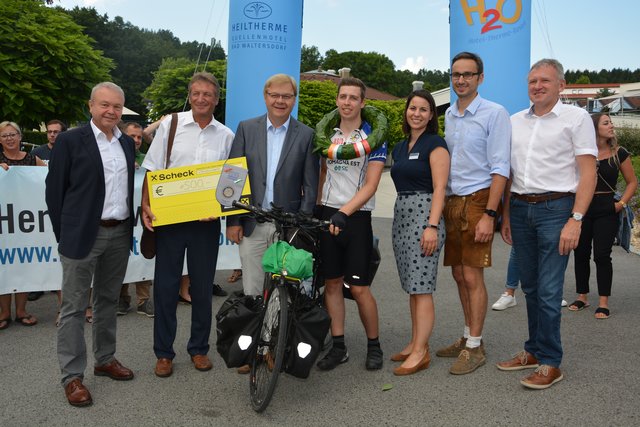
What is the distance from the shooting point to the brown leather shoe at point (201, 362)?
14.1ft

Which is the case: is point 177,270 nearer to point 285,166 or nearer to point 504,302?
point 285,166

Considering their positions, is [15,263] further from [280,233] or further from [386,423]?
[386,423]

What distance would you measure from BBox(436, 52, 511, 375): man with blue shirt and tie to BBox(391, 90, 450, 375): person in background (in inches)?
6.1

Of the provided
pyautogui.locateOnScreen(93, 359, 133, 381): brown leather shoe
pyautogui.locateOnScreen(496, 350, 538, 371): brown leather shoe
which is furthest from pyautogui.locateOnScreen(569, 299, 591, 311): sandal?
pyautogui.locateOnScreen(93, 359, 133, 381): brown leather shoe

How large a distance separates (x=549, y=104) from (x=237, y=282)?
15.0ft

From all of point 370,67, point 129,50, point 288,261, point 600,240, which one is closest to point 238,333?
point 288,261

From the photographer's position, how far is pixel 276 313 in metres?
3.66

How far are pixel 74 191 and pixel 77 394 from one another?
51.1 inches

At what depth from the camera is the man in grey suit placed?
4.08 meters

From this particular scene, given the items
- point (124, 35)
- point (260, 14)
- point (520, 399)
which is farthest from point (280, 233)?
point (124, 35)

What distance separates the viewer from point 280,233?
12.5 ft

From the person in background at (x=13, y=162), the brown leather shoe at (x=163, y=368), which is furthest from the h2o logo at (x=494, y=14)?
the brown leather shoe at (x=163, y=368)

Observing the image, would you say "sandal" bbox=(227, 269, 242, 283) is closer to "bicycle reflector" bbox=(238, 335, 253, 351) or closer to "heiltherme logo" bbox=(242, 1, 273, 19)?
"heiltherme logo" bbox=(242, 1, 273, 19)

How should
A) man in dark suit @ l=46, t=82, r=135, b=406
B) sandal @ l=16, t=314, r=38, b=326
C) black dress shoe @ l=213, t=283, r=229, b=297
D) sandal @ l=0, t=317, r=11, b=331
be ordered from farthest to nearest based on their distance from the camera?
1. black dress shoe @ l=213, t=283, r=229, b=297
2. sandal @ l=16, t=314, r=38, b=326
3. sandal @ l=0, t=317, r=11, b=331
4. man in dark suit @ l=46, t=82, r=135, b=406
